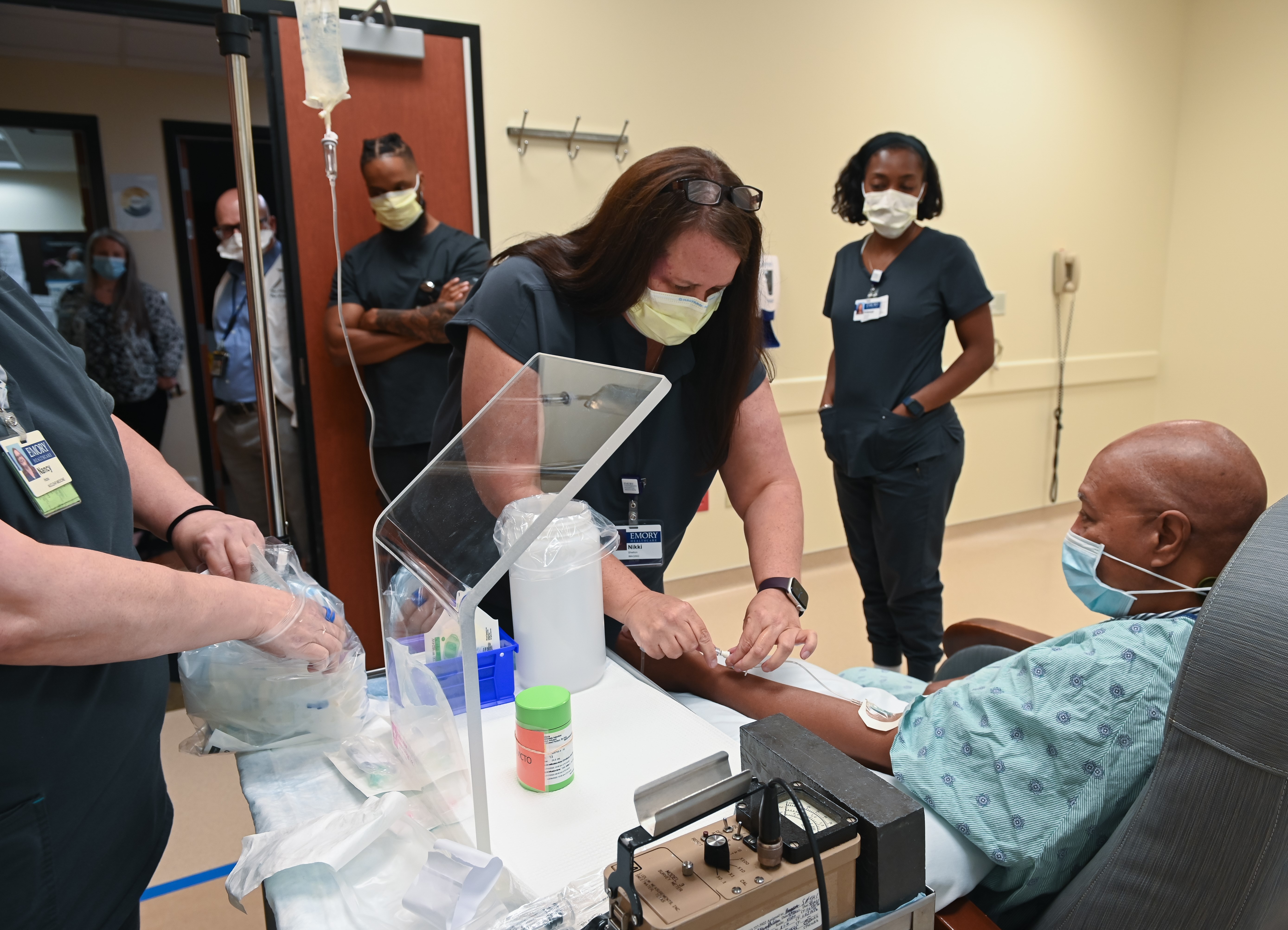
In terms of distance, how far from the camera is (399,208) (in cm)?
256

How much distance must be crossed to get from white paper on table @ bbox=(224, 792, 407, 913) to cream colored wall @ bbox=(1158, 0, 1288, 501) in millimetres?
4654

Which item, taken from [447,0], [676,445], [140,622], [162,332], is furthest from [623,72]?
[140,622]

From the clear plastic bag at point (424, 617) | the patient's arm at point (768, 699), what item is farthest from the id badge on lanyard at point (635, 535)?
the clear plastic bag at point (424, 617)

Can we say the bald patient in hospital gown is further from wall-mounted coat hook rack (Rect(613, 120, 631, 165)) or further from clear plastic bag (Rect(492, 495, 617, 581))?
wall-mounted coat hook rack (Rect(613, 120, 631, 165))

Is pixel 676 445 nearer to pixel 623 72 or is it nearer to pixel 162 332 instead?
pixel 623 72

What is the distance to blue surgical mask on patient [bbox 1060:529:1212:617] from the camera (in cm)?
104

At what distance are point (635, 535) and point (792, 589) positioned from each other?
0.28 metres

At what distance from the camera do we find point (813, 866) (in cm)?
62

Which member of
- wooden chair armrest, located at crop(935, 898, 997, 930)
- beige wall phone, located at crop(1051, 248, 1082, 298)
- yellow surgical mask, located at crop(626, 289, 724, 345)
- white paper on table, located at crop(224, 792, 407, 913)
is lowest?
wooden chair armrest, located at crop(935, 898, 997, 930)

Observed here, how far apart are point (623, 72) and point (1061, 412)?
9.73 ft

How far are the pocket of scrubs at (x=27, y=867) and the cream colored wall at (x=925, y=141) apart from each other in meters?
2.46

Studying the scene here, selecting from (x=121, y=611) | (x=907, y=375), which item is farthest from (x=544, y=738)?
(x=907, y=375)

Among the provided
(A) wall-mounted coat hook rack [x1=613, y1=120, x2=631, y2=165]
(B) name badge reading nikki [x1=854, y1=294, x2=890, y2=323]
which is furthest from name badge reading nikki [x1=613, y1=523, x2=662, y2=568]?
(A) wall-mounted coat hook rack [x1=613, y1=120, x2=631, y2=165]

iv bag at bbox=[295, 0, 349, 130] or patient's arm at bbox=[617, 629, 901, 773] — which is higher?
iv bag at bbox=[295, 0, 349, 130]
